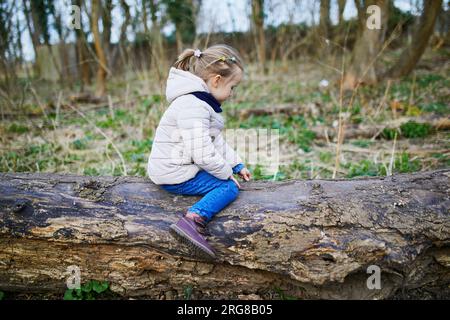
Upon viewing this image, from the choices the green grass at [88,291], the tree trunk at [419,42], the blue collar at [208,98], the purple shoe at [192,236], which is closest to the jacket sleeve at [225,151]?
the blue collar at [208,98]

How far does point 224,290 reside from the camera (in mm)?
2088

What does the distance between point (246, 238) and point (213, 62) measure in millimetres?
1095

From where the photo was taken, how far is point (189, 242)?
183cm

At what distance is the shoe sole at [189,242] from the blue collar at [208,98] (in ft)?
2.59

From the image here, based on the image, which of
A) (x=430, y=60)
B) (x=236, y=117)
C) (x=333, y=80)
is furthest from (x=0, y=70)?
(x=430, y=60)

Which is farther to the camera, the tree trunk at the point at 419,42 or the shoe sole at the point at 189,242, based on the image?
the tree trunk at the point at 419,42

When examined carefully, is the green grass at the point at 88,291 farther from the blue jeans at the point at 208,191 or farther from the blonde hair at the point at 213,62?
the blonde hair at the point at 213,62

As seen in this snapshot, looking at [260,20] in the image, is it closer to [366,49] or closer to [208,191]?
[366,49]

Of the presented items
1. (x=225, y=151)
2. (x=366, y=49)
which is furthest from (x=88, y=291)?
(x=366, y=49)

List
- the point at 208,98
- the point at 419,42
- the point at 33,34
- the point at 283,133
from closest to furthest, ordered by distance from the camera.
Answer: the point at 208,98 → the point at 283,133 → the point at 419,42 → the point at 33,34

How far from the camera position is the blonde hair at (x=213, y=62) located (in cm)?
209

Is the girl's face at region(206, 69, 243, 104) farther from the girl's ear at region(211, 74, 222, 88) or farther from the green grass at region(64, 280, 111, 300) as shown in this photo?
the green grass at region(64, 280, 111, 300)
